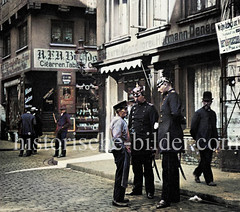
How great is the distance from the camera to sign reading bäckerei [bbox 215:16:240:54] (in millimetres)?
11234

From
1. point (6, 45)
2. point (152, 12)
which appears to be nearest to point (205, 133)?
point (152, 12)

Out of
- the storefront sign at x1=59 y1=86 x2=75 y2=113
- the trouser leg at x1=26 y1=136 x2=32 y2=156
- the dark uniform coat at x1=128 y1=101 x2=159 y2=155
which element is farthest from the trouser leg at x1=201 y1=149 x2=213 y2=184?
the storefront sign at x1=59 y1=86 x2=75 y2=113

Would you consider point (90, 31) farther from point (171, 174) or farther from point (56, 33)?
point (171, 174)

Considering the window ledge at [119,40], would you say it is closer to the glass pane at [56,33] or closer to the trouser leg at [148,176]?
the glass pane at [56,33]

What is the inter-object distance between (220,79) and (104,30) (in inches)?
299

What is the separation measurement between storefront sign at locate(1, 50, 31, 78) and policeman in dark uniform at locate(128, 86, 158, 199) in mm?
17461

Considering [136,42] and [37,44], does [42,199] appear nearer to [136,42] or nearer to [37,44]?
[136,42]

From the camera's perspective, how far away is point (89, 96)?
26.5 meters

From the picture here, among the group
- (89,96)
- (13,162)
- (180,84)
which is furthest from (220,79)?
(89,96)

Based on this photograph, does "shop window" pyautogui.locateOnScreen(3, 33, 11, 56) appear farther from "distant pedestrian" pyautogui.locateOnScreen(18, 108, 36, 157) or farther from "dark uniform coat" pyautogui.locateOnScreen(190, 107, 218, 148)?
"dark uniform coat" pyautogui.locateOnScreen(190, 107, 218, 148)

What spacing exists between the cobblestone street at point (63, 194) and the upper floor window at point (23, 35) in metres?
15.1

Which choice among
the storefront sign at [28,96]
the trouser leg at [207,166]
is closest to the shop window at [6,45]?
the storefront sign at [28,96]

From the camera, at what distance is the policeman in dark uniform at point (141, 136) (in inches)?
336

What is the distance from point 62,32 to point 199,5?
13.8 m
